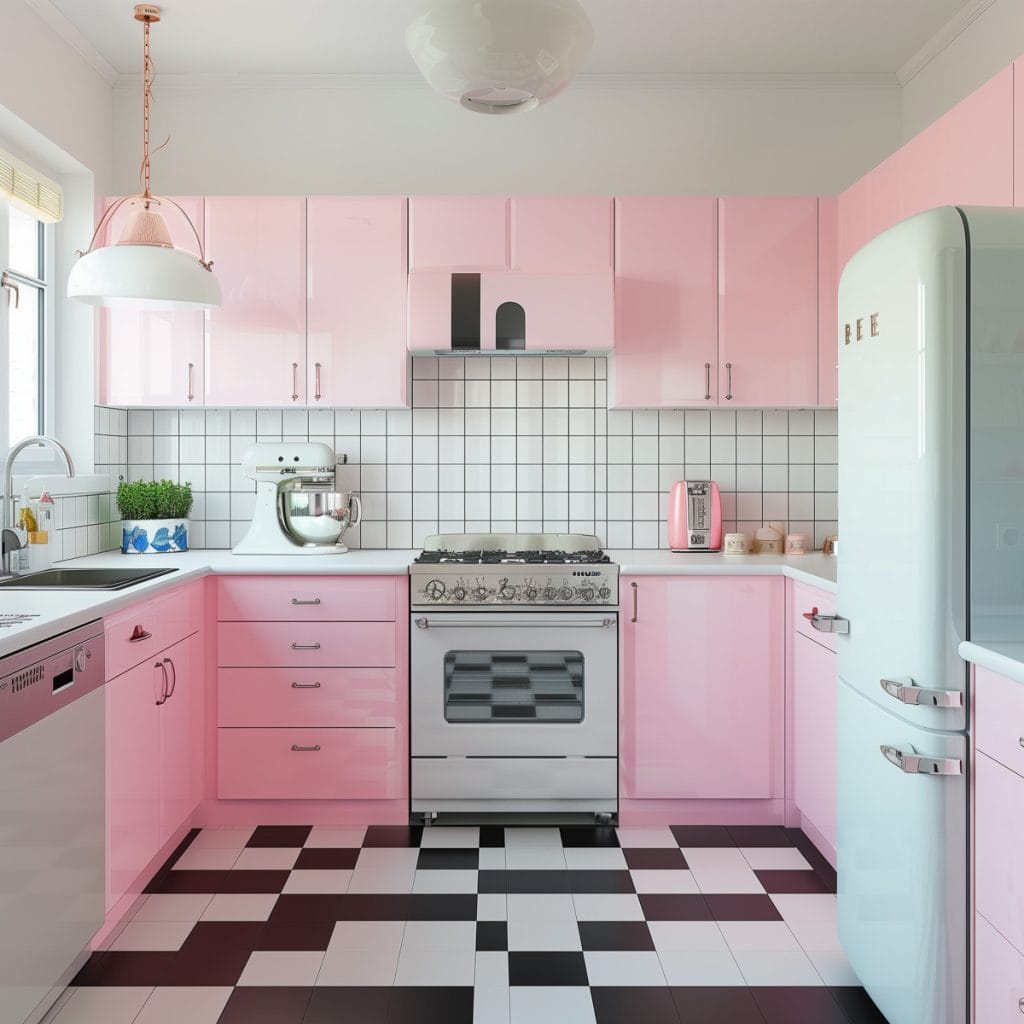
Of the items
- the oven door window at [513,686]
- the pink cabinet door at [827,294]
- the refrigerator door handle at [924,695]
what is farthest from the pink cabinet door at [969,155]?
the oven door window at [513,686]

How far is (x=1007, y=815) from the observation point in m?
1.48

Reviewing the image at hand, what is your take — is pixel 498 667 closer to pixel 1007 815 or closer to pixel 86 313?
pixel 1007 815

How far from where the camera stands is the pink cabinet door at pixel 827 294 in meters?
3.25

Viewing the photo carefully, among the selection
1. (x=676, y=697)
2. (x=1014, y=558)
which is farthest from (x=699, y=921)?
(x=1014, y=558)

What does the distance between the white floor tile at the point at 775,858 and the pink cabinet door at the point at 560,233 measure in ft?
6.77

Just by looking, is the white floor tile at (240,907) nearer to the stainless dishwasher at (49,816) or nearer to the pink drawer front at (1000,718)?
the stainless dishwasher at (49,816)

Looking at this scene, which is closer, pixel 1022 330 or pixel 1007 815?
pixel 1007 815

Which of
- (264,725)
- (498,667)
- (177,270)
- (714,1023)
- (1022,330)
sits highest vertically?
(177,270)

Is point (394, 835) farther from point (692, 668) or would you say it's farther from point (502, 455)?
point (502, 455)

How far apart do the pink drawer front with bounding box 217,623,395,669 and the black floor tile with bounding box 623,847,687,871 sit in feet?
3.26

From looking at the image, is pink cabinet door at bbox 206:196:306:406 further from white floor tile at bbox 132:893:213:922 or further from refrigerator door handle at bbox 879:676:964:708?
refrigerator door handle at bbox 879:676:964:708

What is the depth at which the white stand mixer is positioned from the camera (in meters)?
3.31

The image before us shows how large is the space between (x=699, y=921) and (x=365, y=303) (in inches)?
90.8

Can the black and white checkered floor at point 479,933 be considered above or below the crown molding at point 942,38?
below
